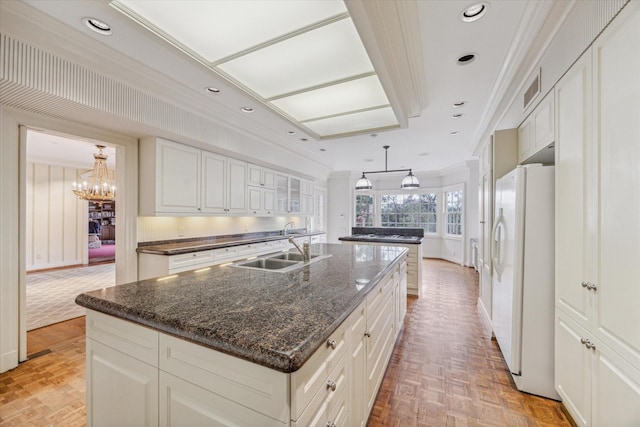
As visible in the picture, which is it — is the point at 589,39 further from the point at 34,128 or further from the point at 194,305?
the point at 34,128

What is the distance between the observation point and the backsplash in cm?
346

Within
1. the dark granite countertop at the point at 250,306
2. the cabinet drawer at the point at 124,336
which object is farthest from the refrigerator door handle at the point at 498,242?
the cabinet drawer at the point at 124,336

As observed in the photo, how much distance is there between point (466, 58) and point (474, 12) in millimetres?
609

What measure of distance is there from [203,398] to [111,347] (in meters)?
0.63

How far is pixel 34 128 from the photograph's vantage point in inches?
95.5

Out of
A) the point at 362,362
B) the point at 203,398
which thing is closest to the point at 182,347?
the point at 203,398

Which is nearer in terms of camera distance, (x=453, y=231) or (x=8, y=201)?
(x=8, y=201)

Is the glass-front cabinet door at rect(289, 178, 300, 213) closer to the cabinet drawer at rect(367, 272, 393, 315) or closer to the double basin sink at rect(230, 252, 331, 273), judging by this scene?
the double basin sink at rect(230, 252, 331, 273)

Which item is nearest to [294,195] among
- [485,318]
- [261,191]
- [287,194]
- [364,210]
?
[287,194]

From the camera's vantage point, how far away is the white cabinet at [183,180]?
10.4ft

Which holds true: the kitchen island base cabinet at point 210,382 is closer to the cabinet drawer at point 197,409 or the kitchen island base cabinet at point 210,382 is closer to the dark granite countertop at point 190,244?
the cabinet drawer at point 197,409

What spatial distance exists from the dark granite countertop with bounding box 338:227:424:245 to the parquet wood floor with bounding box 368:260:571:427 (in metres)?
1.28

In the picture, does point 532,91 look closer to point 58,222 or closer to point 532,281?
point 532,281

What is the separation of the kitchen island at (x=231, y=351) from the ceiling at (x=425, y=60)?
1553 mm
